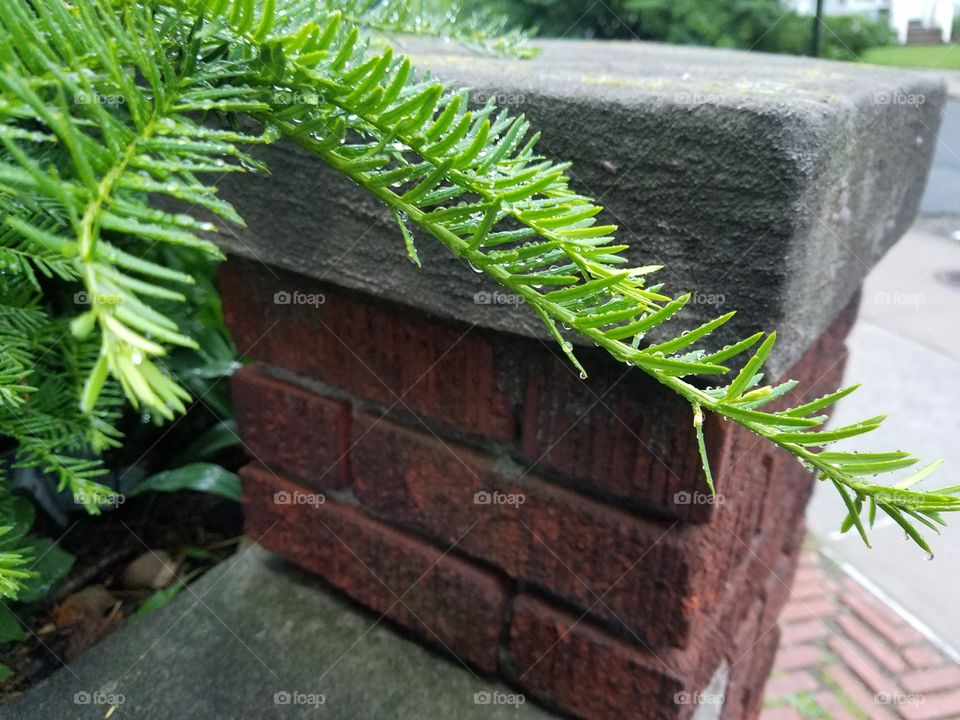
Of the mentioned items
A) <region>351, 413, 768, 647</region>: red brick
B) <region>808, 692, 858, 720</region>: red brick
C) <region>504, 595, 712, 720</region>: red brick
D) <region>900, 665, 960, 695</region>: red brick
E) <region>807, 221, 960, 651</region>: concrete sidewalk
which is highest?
<region>351, 413, 768, 647</region>: red brick

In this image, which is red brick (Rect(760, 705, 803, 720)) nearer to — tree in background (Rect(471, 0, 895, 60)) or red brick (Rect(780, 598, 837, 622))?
red brick (Rect(780, 598, 837, 622))

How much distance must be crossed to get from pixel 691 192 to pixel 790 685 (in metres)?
1.69

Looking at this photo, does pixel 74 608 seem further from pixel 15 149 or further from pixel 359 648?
pixel 15 149

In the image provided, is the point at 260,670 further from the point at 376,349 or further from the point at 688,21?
the point at 688,21

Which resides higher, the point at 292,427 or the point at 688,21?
the point at 688,21

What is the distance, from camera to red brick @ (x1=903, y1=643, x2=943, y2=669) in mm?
1941

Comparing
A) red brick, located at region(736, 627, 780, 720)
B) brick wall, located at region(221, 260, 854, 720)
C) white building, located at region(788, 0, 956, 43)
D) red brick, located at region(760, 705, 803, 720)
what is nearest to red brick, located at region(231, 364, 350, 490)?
brick wall, located at region(221, 260, 854, 720)

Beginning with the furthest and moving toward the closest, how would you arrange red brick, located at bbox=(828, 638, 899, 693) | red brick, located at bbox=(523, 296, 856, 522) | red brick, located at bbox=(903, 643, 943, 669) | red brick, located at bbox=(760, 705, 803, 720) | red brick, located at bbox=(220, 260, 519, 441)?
red brick, located at bbox=(903, 643, 943, 669), red brick, located at bbox=(828, 638, 899, 693), red brick, located at bbox=(760, 705, 803, 720), red brick, located at bbox=(220, 260, 519, 441), red brick, located at bbox=(523, 296, 856, 522)

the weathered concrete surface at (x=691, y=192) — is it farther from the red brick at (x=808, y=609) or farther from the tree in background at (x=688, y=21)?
the tree in background at (x=688, y=21)

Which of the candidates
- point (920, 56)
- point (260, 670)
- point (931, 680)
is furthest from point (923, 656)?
point (260, 670)

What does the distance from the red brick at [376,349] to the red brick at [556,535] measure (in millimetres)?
47

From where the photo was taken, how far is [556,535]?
785mm

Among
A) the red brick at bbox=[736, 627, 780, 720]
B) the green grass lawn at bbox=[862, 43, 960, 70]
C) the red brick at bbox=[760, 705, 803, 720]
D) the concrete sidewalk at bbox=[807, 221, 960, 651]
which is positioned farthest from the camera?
the concrete sidewalk at bbox=[807, 221, 960, 651]

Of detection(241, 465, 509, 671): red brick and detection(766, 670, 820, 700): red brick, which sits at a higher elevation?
detection(241, 465, 509, 671): red brick
